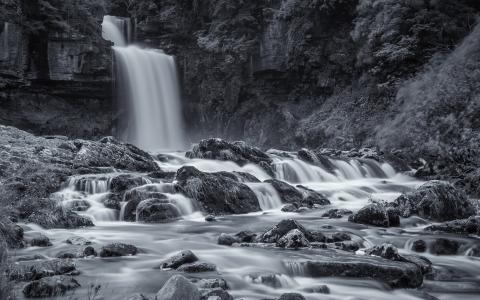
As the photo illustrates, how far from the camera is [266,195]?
15.8 m

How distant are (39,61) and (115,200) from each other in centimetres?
1936

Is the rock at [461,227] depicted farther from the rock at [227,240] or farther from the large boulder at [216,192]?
the large boulder at [216,192]

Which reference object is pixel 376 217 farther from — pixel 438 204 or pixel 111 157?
pixel 111 157

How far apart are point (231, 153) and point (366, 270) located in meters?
13.8

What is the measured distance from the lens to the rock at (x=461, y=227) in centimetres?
1103

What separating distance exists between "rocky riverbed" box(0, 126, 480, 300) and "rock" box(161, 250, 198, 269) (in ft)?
0.11

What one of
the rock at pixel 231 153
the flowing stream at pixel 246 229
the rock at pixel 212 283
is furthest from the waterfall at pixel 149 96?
the rock at pixel 212 283

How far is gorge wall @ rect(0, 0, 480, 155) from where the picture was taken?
24.6 m

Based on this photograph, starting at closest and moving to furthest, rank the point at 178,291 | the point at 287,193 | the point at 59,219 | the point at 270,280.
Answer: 1. the point at 178,291
2. the point at 270,280
3. the point at 59,219
4. the point at 287,193

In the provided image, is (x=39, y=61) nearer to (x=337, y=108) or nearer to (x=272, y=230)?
(x=337, y=108)

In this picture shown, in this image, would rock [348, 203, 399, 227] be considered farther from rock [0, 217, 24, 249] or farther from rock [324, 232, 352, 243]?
rock [0, 217, 24, 249]

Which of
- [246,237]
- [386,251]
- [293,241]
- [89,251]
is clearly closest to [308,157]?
[246,237]

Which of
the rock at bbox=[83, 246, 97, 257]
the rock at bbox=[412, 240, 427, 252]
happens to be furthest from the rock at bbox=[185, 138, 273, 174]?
the rock at bbox=[83, 246, 97, 257]

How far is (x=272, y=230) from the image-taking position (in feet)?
33.6
